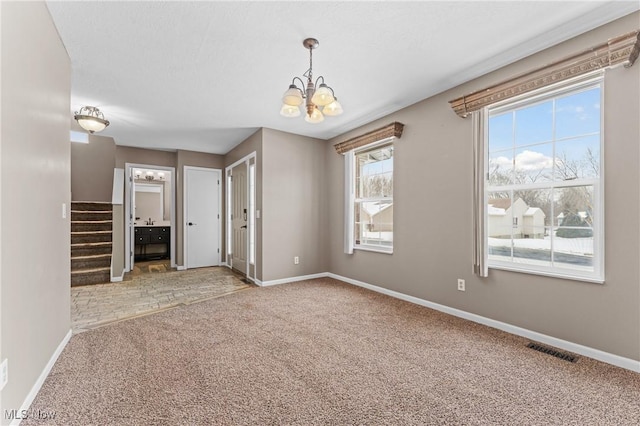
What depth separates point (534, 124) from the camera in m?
2.61

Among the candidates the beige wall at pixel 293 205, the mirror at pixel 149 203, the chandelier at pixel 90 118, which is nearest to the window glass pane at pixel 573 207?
the beige wall at pixel 293 205

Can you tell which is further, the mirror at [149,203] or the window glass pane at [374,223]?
the mirror at [149,203]

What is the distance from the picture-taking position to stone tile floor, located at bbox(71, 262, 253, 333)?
319cm

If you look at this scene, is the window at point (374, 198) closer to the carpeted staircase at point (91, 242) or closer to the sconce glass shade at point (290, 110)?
the sconce glass shade at point (290, 110)

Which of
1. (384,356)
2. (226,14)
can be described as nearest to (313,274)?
(384,356)

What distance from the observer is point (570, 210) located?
93.0 inches

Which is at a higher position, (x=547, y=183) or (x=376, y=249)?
(x=547, y=183)

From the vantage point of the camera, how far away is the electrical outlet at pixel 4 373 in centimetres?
134

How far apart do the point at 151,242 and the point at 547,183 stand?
7.55 m

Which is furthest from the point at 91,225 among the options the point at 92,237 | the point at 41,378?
the point at 41,378

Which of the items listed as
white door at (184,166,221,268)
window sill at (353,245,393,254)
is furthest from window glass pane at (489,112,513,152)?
white door at (184,166,221,268)

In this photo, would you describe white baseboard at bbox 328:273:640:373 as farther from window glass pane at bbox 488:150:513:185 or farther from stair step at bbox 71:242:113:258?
stair step at bbox 71:242:113:258

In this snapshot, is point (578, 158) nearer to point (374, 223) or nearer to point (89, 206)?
point (374, 223)

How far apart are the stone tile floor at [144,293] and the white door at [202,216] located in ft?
1.55
